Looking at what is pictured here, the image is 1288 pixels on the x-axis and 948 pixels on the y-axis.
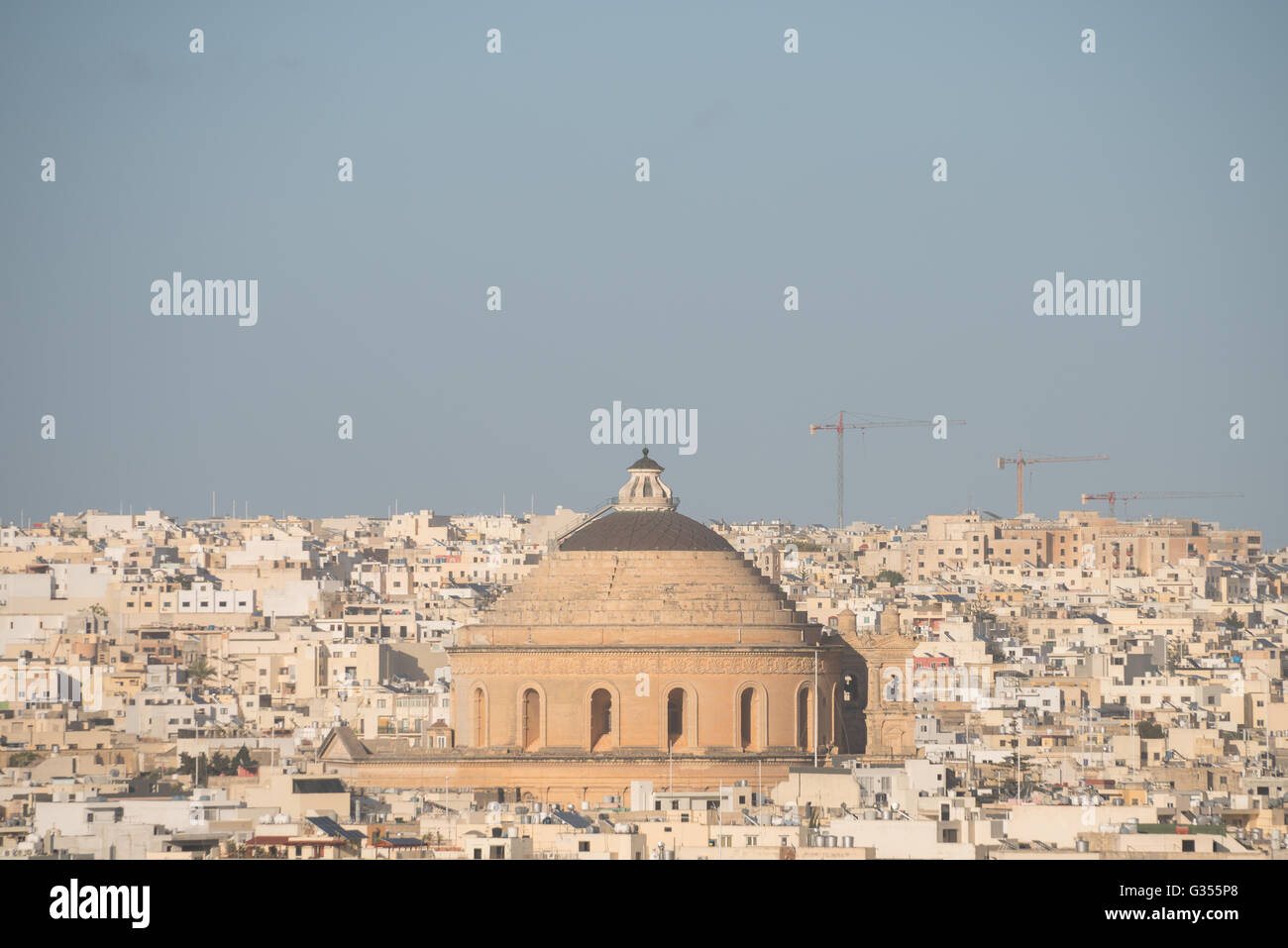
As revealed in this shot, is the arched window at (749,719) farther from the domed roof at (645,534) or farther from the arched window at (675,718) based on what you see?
the domed roof at (645,534)

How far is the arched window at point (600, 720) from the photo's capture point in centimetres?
7700

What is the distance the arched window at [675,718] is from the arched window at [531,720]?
274 cm

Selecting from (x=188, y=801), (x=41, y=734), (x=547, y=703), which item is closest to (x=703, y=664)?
(x=547, y=703)

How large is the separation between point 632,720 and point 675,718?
3.72ft

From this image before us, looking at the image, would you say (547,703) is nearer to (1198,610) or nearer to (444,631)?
(444,631)

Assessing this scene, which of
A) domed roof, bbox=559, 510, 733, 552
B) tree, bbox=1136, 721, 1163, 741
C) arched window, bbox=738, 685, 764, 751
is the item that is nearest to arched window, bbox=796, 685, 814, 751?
arched window, bbox=738, 685, 764, 751

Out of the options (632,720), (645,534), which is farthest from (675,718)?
(645,534)

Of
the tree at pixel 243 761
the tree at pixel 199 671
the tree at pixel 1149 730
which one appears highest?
the tree at pixel 199 671

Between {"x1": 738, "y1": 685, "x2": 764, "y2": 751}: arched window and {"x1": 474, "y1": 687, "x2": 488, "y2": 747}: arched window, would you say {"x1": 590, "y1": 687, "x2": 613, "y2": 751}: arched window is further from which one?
{"x1": 738, "y1": 685, "x2": 764, "y2": 751}: arched window

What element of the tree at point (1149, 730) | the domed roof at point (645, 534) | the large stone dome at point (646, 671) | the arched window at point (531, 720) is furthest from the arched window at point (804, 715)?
the tree at point (1149, 730)

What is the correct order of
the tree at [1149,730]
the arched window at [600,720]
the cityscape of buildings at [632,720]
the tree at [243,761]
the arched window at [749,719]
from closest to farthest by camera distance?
the cityscape of buildings at [632,720] < the arched window at [749,719] < the arched window at [600,720] < the tree at [243,761] < the tree at [1149,730]

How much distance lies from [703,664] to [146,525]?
117m

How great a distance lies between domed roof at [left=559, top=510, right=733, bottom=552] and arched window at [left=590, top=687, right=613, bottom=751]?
3.39 meters

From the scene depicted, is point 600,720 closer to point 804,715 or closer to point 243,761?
point 804,715
